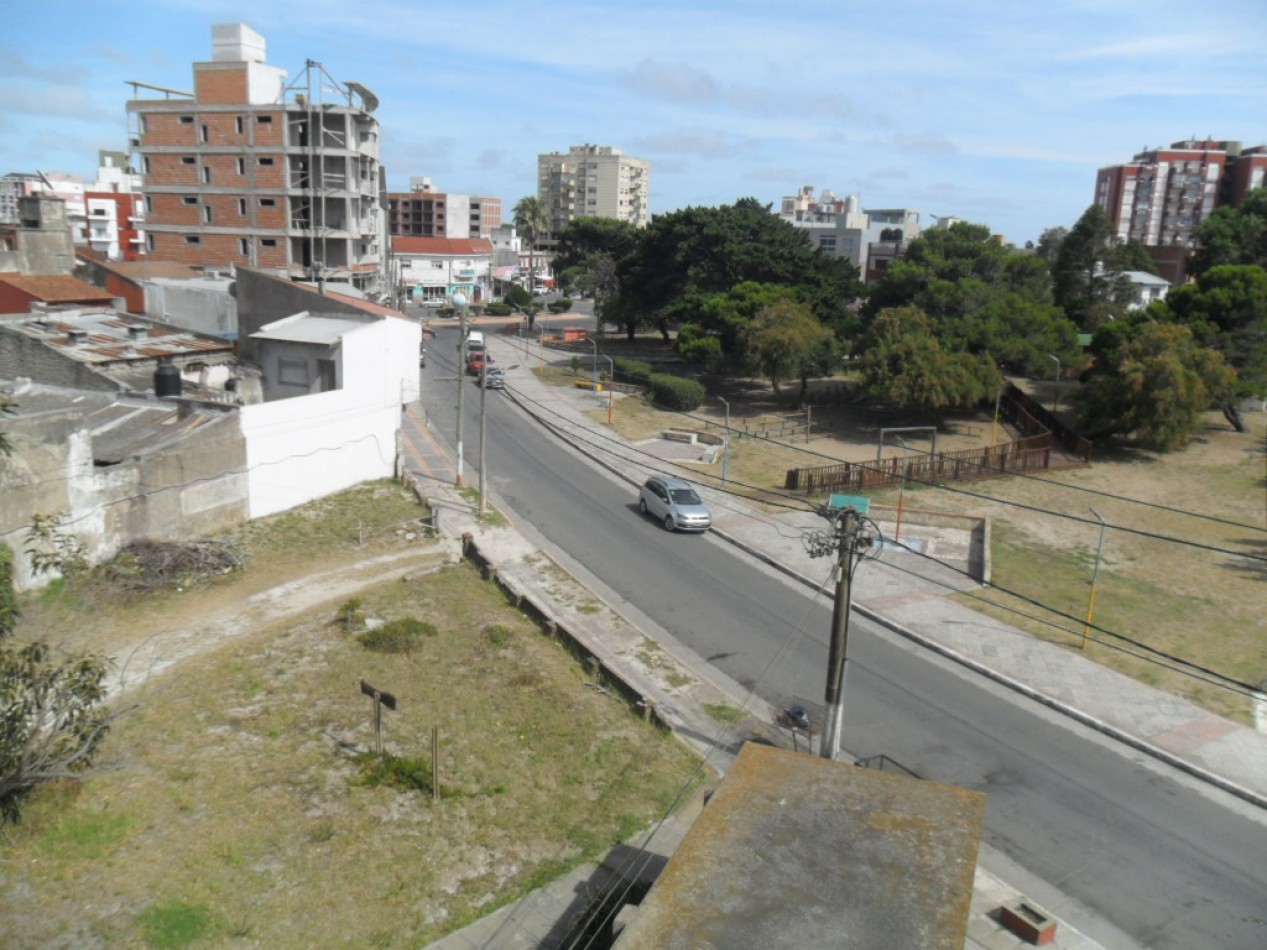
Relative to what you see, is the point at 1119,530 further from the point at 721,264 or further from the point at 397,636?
the point at 721,264

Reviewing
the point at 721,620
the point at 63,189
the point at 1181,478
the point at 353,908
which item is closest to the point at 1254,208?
the point at 1181,478

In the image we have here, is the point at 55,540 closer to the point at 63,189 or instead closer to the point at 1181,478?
the point at 1181,478

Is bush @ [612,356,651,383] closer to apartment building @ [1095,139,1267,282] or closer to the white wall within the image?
the white wall

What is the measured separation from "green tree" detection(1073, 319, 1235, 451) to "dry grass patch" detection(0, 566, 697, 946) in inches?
1301

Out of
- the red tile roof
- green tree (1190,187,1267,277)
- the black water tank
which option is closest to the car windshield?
the black water tank

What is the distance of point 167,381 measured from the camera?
27.0 metres

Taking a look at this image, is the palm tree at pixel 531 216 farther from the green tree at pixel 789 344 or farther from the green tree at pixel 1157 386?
the green tree at pixel 1157 386

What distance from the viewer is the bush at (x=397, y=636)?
18.1 metres

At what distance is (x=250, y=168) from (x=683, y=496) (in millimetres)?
37042

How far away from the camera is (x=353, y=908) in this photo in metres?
11.1

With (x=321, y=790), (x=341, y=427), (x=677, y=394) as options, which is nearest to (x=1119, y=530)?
(x=341, y=427)

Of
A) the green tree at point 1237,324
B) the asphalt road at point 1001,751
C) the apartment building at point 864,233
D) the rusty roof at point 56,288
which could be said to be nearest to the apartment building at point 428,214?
the apartment building at point 864,233

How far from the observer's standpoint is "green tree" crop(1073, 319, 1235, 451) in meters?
40.5

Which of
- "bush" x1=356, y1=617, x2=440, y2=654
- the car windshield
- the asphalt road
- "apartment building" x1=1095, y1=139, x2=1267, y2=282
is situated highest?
"apartment building" x1=1095, y1=139, x2=1267, y2=282
